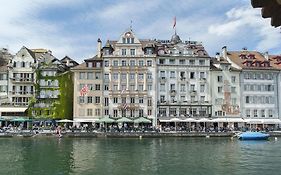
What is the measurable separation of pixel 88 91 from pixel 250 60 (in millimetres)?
36116

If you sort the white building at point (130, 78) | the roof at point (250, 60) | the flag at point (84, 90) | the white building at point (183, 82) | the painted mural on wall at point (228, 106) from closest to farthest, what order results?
1. the flag at point (84, 90)
2. the white building at point (130, 78)
3. the white building at point (183, 82)
4. the painted mural on wall at point (228, 106)
5. the roof at point (250, 60)

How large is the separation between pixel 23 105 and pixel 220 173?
5955 centimetres

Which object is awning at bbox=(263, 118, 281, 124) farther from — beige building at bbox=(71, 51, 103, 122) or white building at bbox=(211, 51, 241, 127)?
beige building at bbox=(71, 51, 103, 122)

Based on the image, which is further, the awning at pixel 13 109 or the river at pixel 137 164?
the awning at pixel 13 109

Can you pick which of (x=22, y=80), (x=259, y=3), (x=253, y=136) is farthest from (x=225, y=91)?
(x=259, y=3)

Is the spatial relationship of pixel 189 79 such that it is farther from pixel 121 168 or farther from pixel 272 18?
pixel 272 18

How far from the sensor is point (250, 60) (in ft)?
260

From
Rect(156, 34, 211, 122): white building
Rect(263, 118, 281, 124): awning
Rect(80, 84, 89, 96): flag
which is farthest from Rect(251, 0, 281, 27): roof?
Rect(263, 118, 281, 124): awning

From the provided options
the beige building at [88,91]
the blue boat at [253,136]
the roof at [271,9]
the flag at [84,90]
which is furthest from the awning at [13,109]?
the roof at [271,9]

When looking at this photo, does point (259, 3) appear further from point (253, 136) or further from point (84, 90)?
point (84, 90)

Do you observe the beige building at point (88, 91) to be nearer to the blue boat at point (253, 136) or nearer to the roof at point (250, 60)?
the blue boat at point (253, 136)

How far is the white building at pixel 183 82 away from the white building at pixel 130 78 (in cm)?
192

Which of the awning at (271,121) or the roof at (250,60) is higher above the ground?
the roof at (250,60)

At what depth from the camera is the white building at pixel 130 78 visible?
73312 mm
